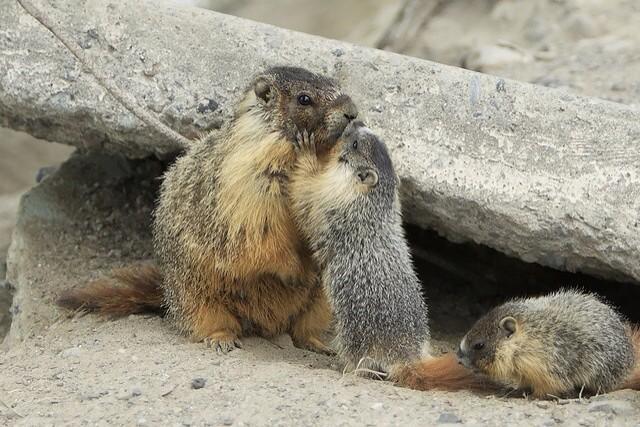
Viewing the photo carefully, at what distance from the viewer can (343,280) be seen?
519 centimetres

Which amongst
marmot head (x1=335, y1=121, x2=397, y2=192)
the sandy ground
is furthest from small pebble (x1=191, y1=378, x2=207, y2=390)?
marmot head (x1=335, y1=121, x2=397, y2=192)

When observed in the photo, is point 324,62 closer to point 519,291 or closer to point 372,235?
point 372,235

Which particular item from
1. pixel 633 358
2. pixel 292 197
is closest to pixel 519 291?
pixel 633 358

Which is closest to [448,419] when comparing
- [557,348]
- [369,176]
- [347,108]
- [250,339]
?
[557,348]

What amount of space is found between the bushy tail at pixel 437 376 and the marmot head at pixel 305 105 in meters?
1.27

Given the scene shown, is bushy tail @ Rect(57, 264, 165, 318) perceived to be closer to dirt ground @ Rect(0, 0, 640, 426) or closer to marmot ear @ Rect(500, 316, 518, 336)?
dirt ground @ Rect(0, 0, 640, 426)

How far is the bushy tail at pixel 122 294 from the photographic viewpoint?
602 cm

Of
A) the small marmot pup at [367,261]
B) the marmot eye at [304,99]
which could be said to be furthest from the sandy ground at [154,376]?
the marmot eye at [304,99]

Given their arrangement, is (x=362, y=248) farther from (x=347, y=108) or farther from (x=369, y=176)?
(x=347, y=108)

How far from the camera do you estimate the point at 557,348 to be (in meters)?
5.09

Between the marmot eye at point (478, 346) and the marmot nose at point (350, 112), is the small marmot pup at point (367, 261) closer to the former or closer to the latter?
the marmot nose at point (350, 112)

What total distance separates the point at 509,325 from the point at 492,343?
128 millimetres

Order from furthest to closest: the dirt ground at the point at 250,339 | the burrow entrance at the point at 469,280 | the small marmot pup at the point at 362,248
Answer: the burrow entrance at the point at 469,280 → the small marmot pup at the point at 362,248 → the dirt ground at the point at 250,339

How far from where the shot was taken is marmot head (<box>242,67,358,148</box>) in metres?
5.42
